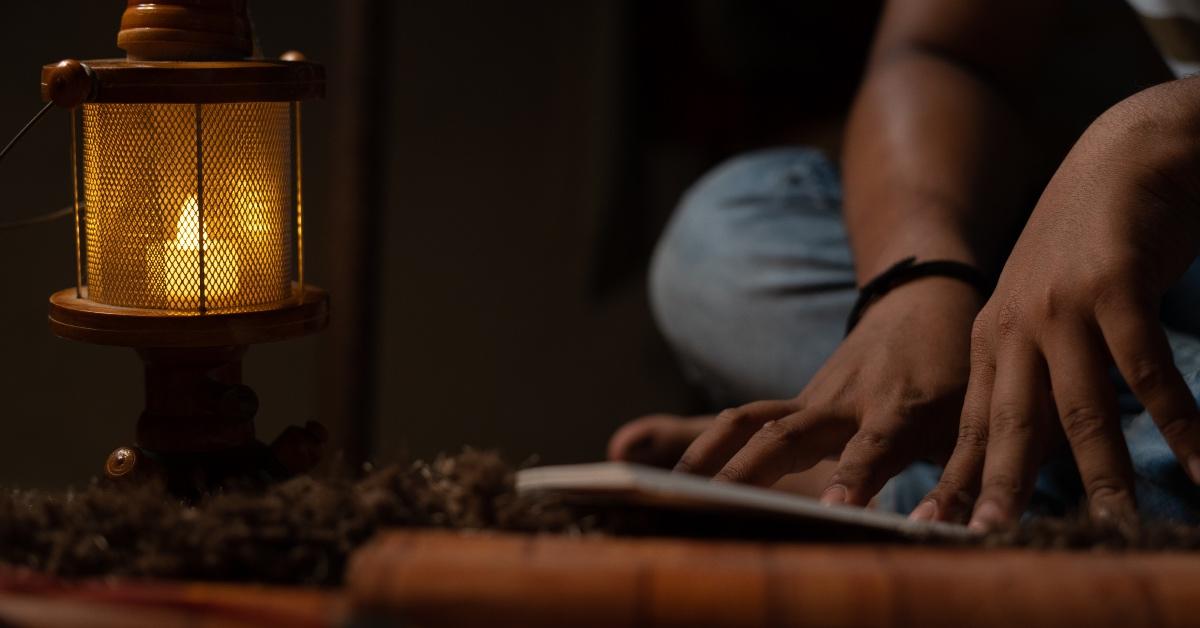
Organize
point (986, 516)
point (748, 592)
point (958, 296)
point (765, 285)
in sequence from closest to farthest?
point (748, 592) → point (986, 516) → point (958, 296) → point (765, 285)

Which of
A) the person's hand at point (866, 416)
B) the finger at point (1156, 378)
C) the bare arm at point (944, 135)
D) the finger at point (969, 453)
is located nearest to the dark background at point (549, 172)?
the bare arm at point (944, 135)

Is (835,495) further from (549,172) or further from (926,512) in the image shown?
(549,172)

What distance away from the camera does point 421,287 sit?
2.36 metres

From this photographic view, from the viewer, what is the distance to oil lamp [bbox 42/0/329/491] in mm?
737

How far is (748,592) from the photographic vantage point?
0.45m

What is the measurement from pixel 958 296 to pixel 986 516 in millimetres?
313

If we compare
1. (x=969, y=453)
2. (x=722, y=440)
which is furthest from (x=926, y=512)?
(x=722, y=440)

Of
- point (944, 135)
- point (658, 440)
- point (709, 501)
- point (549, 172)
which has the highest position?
point (944, 135)

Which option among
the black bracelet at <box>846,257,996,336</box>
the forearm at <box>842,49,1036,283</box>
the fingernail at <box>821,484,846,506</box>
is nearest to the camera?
the fingernail at <box>821,484,846,506</box>

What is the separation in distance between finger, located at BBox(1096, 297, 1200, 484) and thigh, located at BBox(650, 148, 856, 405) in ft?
1.78

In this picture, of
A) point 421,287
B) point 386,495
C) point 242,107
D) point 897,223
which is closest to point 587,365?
point 421,287

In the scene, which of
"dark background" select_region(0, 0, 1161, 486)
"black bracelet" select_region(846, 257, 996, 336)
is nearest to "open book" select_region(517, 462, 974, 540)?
"black bracelet" select_region(846, 257, 996, 336)

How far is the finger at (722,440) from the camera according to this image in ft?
2.49

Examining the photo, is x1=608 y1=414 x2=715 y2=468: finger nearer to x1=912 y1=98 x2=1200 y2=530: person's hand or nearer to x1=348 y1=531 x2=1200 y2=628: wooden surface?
x1=912 y1=98 x2=1200 y2=530: person's hand
